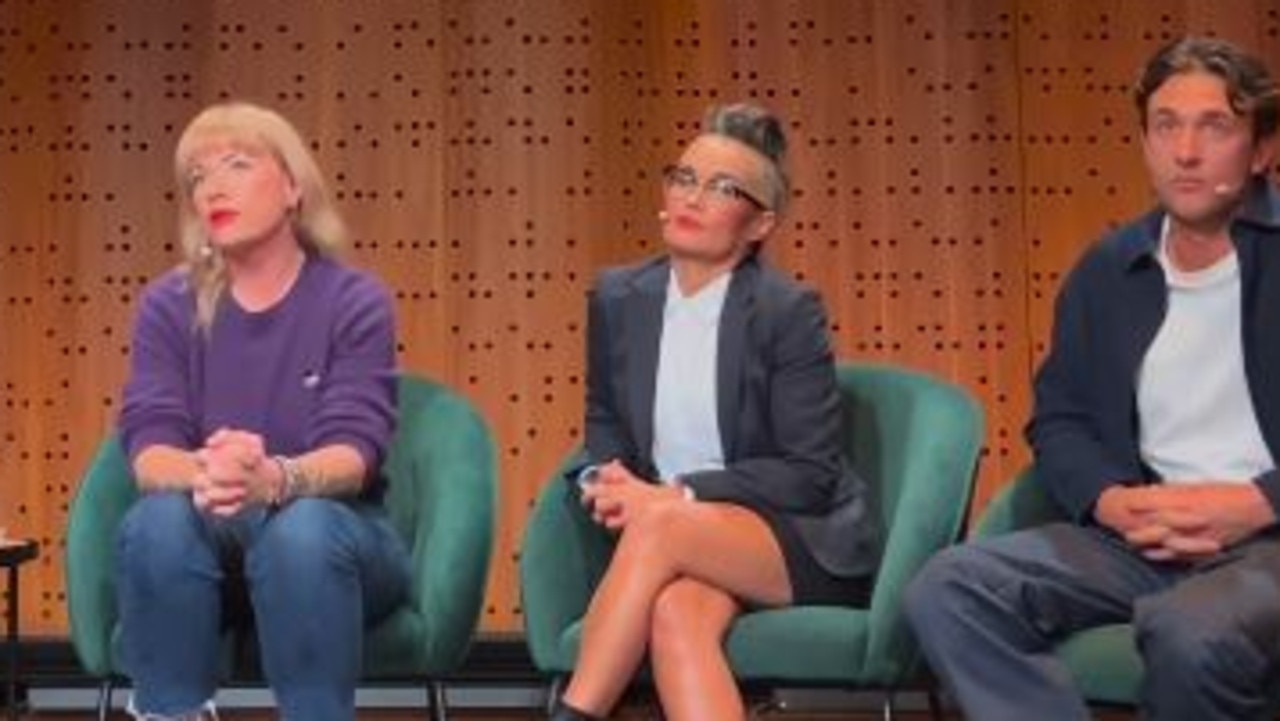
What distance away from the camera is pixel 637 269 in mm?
3732

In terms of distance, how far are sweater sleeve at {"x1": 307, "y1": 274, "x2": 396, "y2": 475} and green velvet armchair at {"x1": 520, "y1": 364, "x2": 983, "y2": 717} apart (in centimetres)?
35

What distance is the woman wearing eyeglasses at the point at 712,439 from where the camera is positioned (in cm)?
312

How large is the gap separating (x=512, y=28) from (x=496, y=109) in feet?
0.80

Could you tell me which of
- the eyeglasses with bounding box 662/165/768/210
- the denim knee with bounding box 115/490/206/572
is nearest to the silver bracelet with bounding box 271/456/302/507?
the denim knee with bounding box 115/490/206/572

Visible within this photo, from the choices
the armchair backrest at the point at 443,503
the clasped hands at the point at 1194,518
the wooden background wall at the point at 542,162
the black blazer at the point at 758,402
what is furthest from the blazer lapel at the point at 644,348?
the wooden background wall at the point at 542,162

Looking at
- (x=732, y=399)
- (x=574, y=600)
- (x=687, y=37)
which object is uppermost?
(x=687, y=37)

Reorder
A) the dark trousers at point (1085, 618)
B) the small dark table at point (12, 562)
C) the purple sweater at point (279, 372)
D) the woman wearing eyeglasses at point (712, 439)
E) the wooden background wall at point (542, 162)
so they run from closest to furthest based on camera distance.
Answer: the dark trousers at point (1085, 618) → the woman wearing eyeglasses at point (712, 439) → the purple sweater at point (279, 372) → the small dark table at point (12, 562) → the wooden background wall at point (542, 162)

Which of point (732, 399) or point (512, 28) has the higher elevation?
point (512, 28)

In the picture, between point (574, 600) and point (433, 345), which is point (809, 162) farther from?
point (574, 600)

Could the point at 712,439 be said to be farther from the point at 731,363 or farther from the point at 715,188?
Result: the point at 715,188

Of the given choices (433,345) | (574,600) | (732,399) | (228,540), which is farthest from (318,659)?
(433,345)

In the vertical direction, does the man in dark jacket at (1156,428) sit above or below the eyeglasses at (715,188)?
below

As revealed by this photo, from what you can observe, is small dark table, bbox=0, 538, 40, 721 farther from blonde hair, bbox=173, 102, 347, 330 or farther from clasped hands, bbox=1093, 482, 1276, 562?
clasped hands, bbox=1093, 482, 1276, 562

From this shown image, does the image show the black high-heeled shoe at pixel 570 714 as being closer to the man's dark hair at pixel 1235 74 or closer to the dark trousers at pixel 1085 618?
the dark trousers at pixel 1085 618
